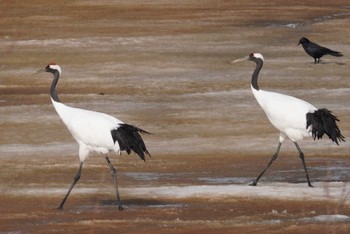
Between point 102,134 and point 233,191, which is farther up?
point 102,134

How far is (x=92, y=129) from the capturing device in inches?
618

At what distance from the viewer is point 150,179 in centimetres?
1847

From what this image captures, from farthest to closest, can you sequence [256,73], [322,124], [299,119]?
[256,73]
[299,119]
[322,124]

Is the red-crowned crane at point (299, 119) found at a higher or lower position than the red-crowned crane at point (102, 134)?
lower

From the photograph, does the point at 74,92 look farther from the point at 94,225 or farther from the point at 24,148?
the point at 94,225

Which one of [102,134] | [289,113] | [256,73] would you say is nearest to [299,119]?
[289,113]

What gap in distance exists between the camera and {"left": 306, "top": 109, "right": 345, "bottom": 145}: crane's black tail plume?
16828mm

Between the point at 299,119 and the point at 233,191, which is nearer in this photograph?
the point at 233,191

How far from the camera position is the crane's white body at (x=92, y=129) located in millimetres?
15617

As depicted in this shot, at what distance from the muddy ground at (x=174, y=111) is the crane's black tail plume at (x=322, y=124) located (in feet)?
2.35

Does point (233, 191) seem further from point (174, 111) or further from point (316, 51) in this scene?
point (316, 51)

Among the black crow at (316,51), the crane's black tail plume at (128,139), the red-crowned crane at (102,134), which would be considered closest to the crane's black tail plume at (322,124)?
the red-crowned crane at (102,134)

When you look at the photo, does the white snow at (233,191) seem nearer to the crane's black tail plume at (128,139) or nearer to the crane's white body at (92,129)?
the crane's white body at (92,129)

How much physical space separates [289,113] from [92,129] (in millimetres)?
2978
